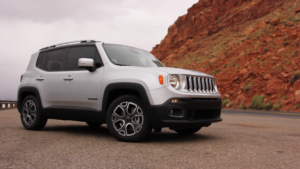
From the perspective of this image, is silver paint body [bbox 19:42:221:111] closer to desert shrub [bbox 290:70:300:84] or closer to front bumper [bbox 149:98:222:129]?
front bumper [bbox 149:98:222:129]

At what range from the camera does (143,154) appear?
174 inches

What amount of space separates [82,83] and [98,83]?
17.8 inches

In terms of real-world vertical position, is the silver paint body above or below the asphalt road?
above

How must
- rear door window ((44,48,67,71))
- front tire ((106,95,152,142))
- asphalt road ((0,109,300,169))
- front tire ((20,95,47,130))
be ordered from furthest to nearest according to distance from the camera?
front tire ((20,95,47,130)), rear door window ((44,48,67,71)), front tire ((106,95,152,142)), asphalt road ((0,109,300,169))

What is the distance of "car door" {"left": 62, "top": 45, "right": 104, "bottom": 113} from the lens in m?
6.01

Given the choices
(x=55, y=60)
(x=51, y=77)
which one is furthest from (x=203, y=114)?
(x=55, y=60)

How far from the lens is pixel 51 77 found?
6.98 meters

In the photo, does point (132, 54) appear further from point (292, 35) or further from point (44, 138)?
point (292, 35)

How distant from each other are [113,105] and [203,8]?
5374 centimetres

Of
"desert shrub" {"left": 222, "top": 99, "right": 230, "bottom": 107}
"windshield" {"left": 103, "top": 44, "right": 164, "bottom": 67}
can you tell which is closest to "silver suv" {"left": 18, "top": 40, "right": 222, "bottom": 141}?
"windshield" {"left": 103, "top": 44, "right": 164, "bottom": 67}

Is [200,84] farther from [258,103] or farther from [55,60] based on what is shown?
[258,103]

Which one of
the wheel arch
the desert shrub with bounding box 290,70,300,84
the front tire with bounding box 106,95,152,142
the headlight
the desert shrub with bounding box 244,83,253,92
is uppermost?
the headlight

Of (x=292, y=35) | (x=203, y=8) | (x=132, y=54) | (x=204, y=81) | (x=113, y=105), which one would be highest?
(x=203, y=8)

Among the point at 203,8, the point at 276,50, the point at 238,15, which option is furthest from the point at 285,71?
the point at 203,8
